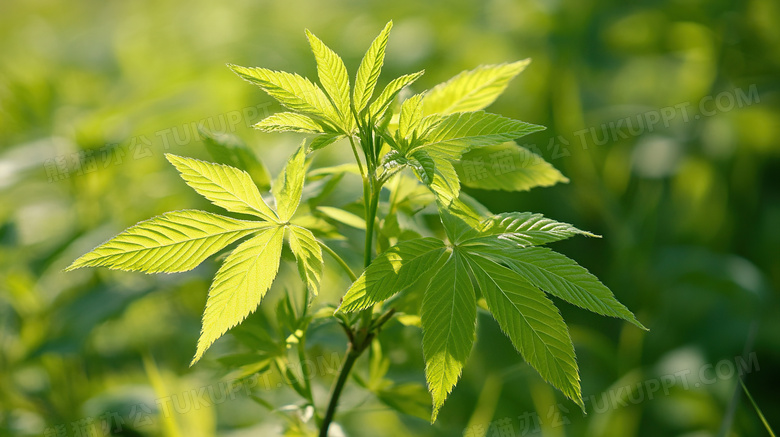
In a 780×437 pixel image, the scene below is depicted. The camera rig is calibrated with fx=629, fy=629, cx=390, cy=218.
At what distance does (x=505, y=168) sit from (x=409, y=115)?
150mm

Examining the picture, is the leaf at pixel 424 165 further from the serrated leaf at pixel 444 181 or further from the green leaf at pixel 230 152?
the green leaf at pixel 230 152

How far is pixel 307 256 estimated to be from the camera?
55 centimetres

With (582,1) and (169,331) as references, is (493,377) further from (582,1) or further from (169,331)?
(582,1)

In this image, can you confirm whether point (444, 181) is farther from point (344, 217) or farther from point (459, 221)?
point (344, 217)

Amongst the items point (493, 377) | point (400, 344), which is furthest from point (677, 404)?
point (400, 344)

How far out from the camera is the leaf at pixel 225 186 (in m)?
0.56

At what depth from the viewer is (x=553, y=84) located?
209 centimetres

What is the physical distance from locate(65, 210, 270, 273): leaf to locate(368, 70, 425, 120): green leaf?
0.14 metres

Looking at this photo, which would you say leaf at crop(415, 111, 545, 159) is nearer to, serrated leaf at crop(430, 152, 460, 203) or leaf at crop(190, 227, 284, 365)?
serrated leaf at crop(430, 152, 460, 203)

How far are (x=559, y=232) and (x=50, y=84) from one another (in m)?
1.69

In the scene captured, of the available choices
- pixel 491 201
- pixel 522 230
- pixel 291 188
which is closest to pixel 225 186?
pixel 291 188

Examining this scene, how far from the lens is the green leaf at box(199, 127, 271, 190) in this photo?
0.69 meters

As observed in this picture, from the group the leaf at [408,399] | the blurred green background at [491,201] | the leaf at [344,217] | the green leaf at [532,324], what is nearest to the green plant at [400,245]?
the green leaf at [532,324]

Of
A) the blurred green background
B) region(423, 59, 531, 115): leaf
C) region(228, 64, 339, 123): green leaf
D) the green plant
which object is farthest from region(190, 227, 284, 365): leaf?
the blurred green background
